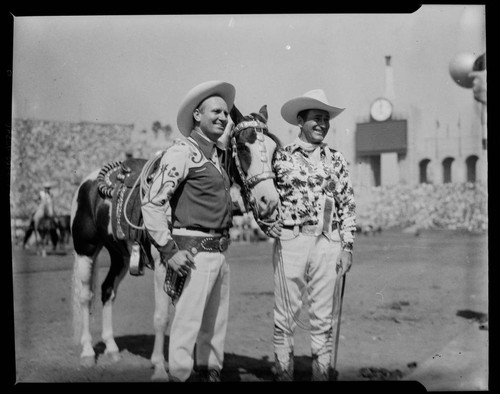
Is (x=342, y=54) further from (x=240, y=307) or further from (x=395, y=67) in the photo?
(x=240, y=307)

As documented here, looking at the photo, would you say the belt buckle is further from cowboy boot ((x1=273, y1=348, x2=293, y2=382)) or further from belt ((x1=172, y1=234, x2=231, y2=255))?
cowboy boot ((x1=273, y1=348, x2=293, y2=382))

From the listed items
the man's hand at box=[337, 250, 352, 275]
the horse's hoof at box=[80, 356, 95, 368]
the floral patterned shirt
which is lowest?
the horse's hoof at box=[80, 356, 95, 368]

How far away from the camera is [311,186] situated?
15.8ft

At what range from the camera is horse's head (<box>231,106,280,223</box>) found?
4.51 meters

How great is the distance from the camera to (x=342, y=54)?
18.0ft

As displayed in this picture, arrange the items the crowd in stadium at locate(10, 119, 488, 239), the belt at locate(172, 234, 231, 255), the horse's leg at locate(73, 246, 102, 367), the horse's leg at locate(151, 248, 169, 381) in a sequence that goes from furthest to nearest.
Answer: the horse's leg at locate(73, 246, 102, 367), the crowd in stadium at locate(10, 119, 488, 239), the horse's leg at locate(151, 248, 169, 381), the belt at locate(172, 234, 231, 255)

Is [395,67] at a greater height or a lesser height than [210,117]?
greater

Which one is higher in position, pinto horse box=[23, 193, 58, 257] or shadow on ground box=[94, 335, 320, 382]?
pinto horse box=[23, 193, 58, 257]

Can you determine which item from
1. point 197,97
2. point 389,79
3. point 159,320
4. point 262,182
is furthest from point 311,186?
point 159,320

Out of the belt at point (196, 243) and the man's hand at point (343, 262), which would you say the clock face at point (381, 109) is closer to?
the man's hand at point (343, 262)

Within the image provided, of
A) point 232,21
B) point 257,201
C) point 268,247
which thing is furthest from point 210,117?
point 268,247

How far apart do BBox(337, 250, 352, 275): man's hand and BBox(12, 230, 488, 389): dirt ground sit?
0.85 m

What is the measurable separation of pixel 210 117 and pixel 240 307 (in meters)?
3.00

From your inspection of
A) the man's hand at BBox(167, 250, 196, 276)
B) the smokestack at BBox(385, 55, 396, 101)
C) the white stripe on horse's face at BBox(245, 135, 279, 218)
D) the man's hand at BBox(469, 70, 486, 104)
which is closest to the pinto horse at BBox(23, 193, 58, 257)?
the man's hand at BBox(167, 250, 196, 276)
